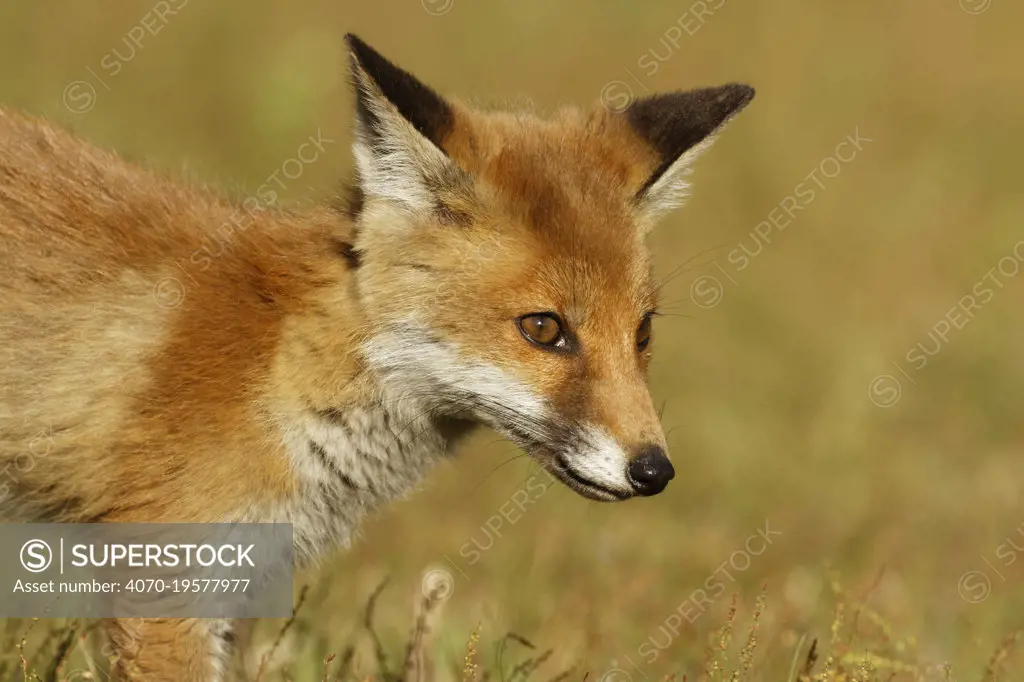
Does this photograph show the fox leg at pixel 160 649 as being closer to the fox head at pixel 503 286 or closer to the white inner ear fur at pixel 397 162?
the fox head at pixel 503 286

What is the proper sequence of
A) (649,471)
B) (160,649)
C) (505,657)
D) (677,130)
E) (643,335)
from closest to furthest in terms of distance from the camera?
(649,471)
(160,649)
(643,335)
(677,130)
(505,657)

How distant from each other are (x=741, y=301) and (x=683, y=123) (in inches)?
261

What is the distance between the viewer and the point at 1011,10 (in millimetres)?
18625

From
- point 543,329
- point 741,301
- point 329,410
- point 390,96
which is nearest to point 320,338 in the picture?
point 329,410

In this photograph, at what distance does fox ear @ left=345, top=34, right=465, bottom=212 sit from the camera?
5391mm

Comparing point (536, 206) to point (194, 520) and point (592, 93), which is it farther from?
point (592, 93)

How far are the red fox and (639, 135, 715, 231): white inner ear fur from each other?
0.90ft

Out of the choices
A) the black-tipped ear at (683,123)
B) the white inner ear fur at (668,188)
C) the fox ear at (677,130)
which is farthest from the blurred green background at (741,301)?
the black-tipped ear at (683,123)

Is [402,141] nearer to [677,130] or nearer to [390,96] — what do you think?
[390,96]

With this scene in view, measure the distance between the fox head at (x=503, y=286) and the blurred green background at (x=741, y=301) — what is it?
0.48 m

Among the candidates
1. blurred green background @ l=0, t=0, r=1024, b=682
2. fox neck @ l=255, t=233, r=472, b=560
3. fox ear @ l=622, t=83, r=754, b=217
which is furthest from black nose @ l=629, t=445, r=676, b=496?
fox ear @ l=622, t=83, r=754, b=217

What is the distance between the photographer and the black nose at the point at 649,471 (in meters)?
5.21

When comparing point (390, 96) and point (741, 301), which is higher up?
point (390, 96)

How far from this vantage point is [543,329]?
558 cm
